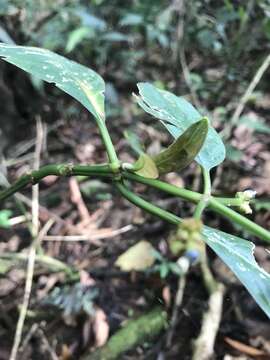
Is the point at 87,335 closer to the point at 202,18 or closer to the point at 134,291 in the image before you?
the point at 134,291

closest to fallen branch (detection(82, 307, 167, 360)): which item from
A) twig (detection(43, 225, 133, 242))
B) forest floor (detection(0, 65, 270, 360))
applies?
forest floor (detection(0, 65, 270, 360))

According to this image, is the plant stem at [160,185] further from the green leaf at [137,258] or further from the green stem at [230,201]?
the green leaf at [137,258]

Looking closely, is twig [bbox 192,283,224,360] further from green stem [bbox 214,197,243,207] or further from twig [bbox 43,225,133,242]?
green stem [bbox 214,197,243,207]

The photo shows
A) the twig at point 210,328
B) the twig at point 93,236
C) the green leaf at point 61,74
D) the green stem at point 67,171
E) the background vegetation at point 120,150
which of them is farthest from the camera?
the twig at point 93,236

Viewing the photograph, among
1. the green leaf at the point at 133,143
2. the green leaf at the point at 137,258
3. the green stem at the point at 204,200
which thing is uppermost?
the green stem at the point at 204,200

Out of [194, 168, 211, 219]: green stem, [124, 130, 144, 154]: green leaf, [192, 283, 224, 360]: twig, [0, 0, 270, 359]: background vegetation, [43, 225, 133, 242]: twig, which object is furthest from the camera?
[43, 225, 133, 242]: twig

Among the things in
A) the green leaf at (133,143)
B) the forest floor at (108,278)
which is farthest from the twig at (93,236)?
the green leaf at (133,143)

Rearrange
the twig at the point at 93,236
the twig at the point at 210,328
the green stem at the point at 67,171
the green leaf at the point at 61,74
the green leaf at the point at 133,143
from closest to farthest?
the green stem at the point at 67,171 < the green leaf at the point at 61,74 < the green leaf at the point at 133,143 < the twig at the point at 210,328 < the twig at the point at 93,236
